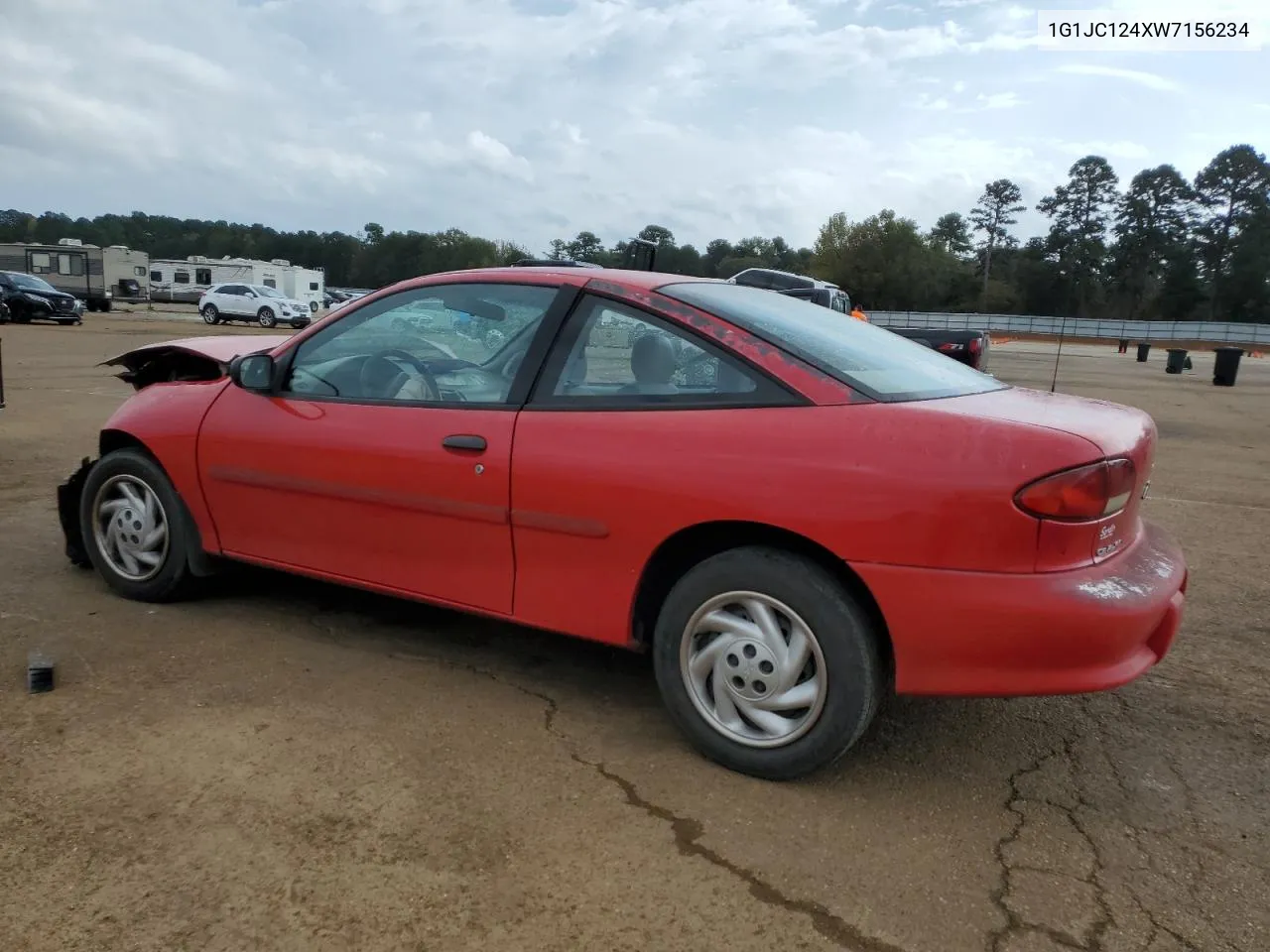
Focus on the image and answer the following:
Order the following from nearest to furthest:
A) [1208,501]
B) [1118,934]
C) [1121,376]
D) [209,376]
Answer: [1118,934] → [209,376] → [1208,501] → [1121,376]

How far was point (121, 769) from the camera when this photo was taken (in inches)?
109

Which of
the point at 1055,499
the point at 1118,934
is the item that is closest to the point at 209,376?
the point at 1055,499

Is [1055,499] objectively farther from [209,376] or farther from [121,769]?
→ [209,376]

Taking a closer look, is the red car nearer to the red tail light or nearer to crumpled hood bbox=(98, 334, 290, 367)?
the red tail light

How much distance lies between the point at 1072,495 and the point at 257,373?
288cm

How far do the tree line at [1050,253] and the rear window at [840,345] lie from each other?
6917 cm

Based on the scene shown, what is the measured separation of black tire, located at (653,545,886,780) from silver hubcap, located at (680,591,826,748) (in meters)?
0.02

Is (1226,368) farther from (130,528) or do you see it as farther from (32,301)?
(32,301)

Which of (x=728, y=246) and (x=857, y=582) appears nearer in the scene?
(x=857, y=582)

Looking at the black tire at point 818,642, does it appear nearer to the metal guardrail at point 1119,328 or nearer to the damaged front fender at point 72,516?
the damaged front fender at point 72,516

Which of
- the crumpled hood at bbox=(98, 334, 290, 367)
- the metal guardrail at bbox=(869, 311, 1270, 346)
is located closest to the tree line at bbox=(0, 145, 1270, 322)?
the metal guardrail at bbox=(869, 311, 1270, 346)

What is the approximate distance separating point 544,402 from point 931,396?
1200 mm

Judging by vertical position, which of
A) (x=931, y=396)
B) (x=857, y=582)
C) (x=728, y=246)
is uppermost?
(x=728, y=246)

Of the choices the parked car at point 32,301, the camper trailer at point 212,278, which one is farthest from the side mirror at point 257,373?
the camper trailer at point 212,278
